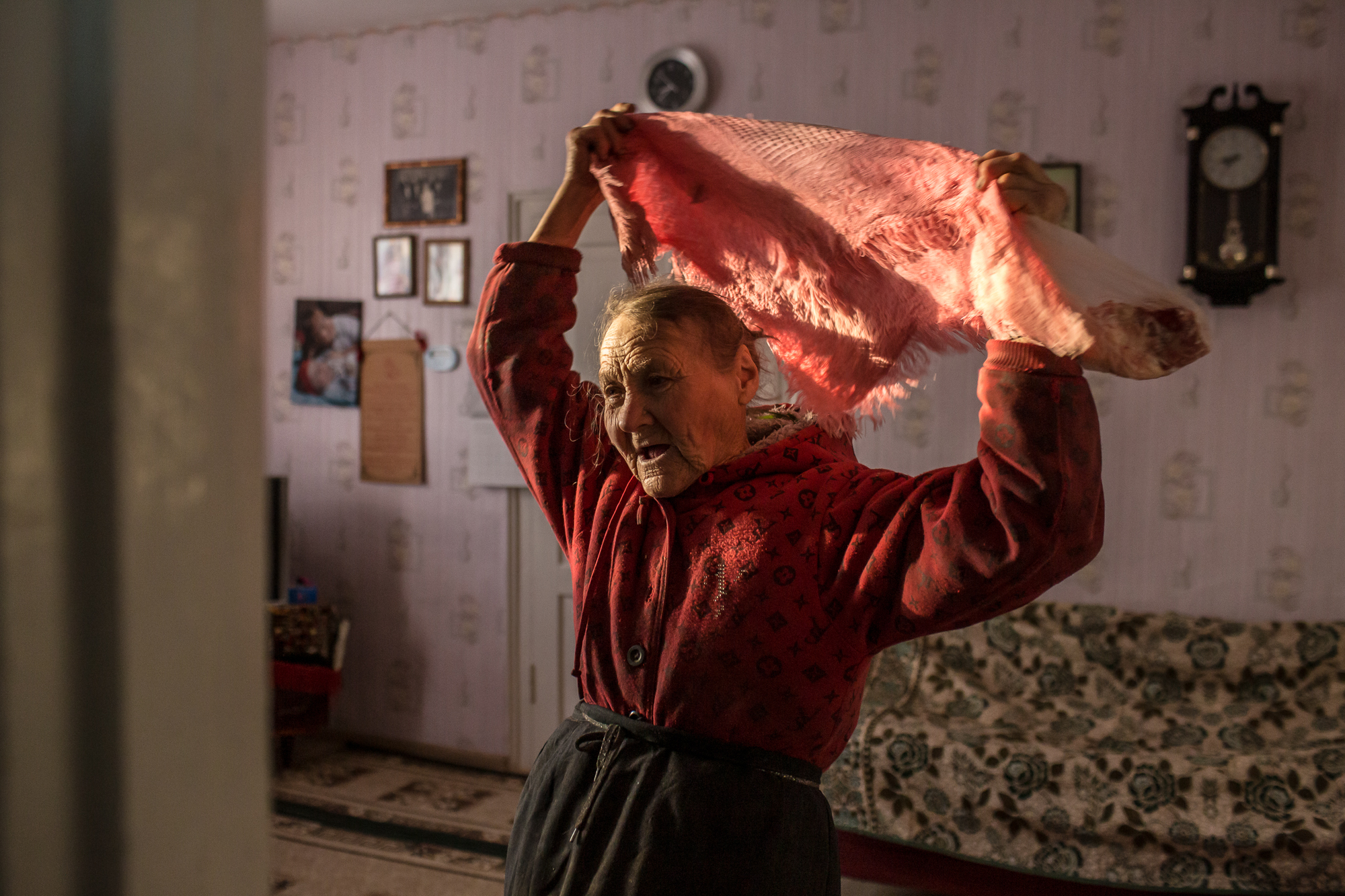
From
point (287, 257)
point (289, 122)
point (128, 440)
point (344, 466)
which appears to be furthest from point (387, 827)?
point (128, 440)

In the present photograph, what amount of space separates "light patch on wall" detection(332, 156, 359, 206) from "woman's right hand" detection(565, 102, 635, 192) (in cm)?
342

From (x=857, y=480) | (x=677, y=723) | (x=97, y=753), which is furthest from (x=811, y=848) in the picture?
(x=97, y=753)

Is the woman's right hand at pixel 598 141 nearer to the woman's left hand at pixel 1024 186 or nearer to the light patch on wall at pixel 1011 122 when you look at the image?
the woman's left hand at pixel 1024 186

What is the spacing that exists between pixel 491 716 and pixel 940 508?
11.5ft

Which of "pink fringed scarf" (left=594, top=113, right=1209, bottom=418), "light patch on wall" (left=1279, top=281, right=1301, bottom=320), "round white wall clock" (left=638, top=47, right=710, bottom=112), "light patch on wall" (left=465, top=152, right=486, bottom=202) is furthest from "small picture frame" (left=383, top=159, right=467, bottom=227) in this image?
"light patch on wall" (left=1279, top=281, right=1301, bottom=320)

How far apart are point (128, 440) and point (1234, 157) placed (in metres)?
3.70

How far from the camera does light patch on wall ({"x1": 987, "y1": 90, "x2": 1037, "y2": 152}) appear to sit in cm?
332

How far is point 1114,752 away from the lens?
2.65m

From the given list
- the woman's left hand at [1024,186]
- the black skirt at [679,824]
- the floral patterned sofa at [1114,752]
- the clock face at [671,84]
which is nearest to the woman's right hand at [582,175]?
the woman's left hand at [1024,186]

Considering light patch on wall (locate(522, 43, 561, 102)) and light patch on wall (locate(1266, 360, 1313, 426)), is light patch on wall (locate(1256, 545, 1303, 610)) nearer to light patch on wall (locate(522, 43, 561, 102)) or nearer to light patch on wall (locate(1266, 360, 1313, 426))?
light patch on wall (locate(1266, 360, 1313, 426))

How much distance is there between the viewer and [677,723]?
3.17 ft

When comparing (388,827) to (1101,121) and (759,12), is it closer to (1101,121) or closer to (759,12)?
(759,12)

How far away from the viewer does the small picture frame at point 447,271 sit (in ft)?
13.1

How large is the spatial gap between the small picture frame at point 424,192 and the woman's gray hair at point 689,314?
3100 millimetres
